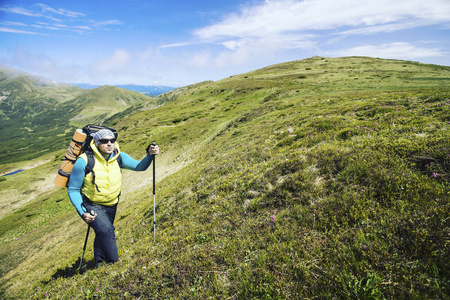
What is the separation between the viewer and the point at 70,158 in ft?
20.2

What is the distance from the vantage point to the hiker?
566 cm

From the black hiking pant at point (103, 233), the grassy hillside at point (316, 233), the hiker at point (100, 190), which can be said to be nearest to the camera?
the grassy hillside at point (316, 233)

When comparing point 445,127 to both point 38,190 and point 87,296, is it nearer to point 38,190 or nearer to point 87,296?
point 87,296

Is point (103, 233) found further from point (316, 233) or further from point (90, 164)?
point (316, 233)

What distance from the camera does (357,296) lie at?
2854 mm

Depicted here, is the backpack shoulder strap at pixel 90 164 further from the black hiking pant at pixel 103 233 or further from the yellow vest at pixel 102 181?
the black hiking pant at pixel 103 233

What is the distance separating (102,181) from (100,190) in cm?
29

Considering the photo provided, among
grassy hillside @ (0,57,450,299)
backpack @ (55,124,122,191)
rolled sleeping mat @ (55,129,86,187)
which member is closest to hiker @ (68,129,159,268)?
backpack @ (55,124,122,191)

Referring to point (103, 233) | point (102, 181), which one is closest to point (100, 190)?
point (102, 181)

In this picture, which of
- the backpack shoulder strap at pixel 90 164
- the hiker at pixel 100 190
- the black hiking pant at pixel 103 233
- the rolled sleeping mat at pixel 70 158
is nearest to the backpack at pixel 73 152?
the rolled sleeping mat at pixel 70 158

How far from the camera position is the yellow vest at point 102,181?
19.4ft

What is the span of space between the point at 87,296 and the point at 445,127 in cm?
1301

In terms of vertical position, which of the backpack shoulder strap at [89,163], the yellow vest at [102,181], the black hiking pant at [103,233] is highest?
the backpack shoulder strap at [89,163]

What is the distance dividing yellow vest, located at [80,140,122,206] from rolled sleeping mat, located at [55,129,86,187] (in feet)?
2.00
